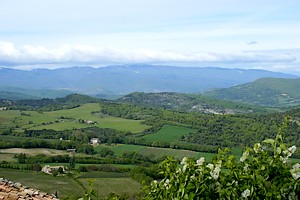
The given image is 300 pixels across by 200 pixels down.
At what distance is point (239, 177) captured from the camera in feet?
11.6

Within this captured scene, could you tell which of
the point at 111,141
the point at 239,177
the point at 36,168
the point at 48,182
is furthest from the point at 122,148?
the point at 239,177

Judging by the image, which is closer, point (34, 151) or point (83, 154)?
point (34, 151)

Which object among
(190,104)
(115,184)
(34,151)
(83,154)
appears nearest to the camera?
(115,184)

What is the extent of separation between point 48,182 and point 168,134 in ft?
170

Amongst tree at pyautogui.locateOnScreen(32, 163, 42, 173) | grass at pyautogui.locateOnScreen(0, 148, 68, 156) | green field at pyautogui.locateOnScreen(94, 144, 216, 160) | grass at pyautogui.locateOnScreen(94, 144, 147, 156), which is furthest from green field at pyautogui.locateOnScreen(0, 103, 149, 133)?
A: tree at pyautogui.locateOnScreen(32, 163, 42, 173)

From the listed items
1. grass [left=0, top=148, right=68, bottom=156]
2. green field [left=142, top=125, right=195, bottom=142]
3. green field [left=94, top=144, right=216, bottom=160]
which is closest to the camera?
grass [left=0, top=148, right=68, bottom=156]

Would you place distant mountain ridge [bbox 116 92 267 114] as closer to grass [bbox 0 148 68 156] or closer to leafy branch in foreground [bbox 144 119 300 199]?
grass [bbox 0 148 68 156]

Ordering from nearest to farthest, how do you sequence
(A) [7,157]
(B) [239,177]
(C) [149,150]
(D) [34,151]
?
(B) [239,177] < (A) [7,157] < (D) [34,151] < (C) [149,150]

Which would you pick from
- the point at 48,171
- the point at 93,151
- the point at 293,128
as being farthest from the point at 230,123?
the point at 48,171

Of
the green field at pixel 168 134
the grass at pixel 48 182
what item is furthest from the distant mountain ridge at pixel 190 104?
the grass at pixel 48 182

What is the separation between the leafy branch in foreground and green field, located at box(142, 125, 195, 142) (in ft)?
254

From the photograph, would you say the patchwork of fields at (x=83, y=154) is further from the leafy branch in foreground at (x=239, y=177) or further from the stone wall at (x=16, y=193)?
the leafy branch in foreground at (x=239, y=177)

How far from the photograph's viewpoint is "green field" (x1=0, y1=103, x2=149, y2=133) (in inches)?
3720

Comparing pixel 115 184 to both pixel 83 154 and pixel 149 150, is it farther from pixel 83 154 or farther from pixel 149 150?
pixel 149 150
